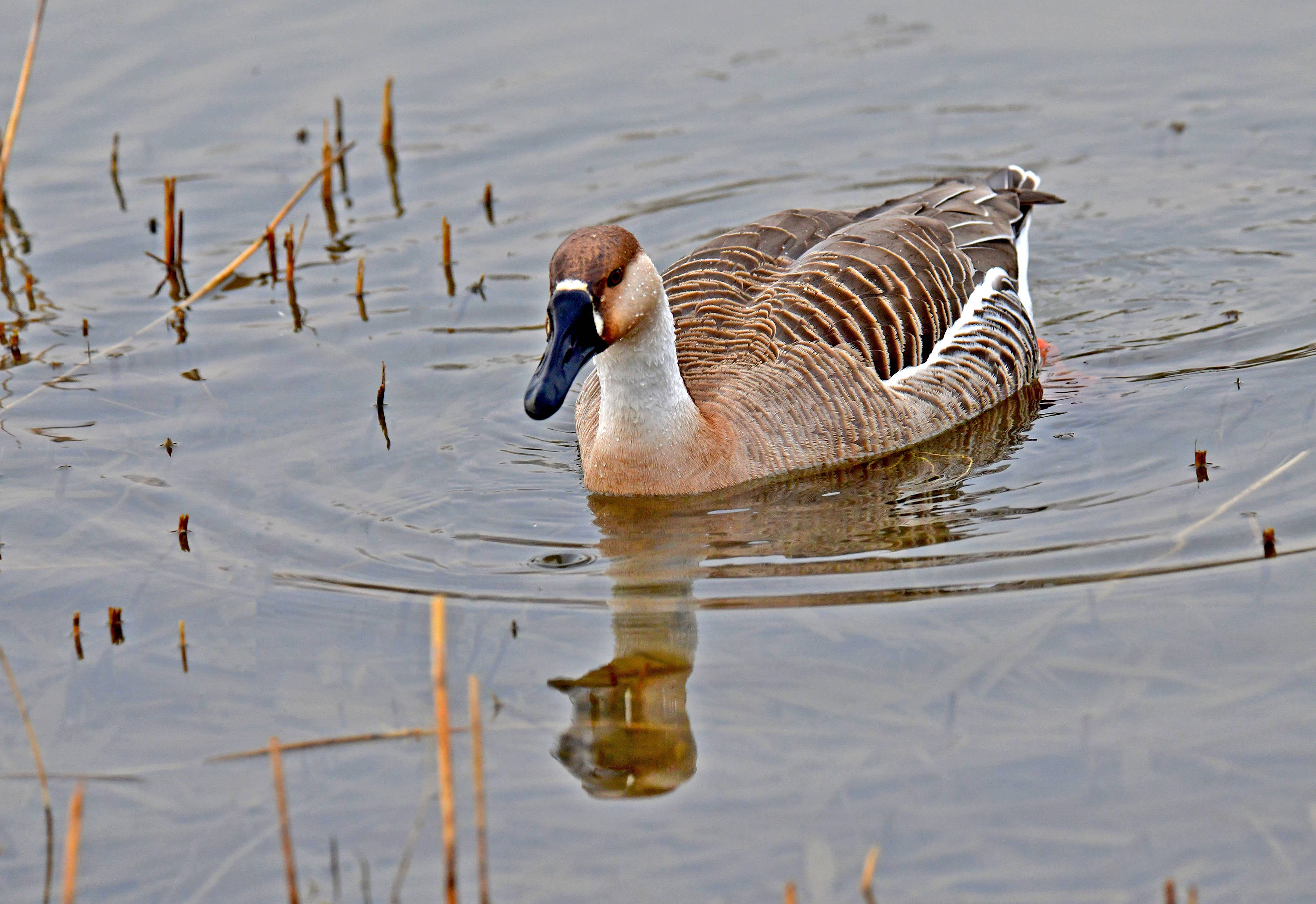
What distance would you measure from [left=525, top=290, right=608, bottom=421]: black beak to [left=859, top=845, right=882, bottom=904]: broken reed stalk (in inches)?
110

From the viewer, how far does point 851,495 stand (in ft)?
29.0

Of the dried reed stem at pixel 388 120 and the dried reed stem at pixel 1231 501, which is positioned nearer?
the dried reed stem at pixel 1231 501

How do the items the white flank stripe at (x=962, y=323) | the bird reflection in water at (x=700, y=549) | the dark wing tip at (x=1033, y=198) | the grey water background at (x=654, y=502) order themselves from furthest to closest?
the dark wing tip at (x=1033, y=198)
the white flank stripe at (x=962, y=323)
the bird reflection in water at (x=700, y=549)
the grey water background at (x=654, y=502)

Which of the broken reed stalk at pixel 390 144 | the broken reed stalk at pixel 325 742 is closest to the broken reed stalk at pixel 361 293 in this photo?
the broken reed stalk at pixel 390 144

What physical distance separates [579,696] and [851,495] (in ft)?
Answer: 8.63

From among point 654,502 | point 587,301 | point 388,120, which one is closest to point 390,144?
point 388,120

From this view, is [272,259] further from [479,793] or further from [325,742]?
[479,793]

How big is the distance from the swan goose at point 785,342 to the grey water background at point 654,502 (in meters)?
0.27

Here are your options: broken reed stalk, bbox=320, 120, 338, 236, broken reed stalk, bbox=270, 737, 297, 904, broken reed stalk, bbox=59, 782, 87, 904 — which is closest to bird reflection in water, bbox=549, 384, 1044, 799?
broken reed stalk, bbox=270, 737, 297, 904

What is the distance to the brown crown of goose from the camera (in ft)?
25.6

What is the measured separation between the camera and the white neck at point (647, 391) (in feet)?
27.5

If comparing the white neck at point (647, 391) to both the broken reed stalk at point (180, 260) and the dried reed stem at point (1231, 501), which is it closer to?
the dried reed stem at point (1231, 501)

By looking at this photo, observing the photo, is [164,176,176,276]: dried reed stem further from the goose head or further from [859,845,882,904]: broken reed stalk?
[859,845,882,904]: broken reed stalk

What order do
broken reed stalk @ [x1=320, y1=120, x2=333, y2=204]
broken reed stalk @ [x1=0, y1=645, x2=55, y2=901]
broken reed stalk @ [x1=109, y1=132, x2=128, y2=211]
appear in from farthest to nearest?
1. broken reed stalk @ [x1=109, y1=132, x2=128, y2=211]
2. broken reed stalk @ [x1=320, y1=120, x2=333, y2=204]
3. broken reed stalk @ [x1=0, y1=645, x2=55, y2=901]
